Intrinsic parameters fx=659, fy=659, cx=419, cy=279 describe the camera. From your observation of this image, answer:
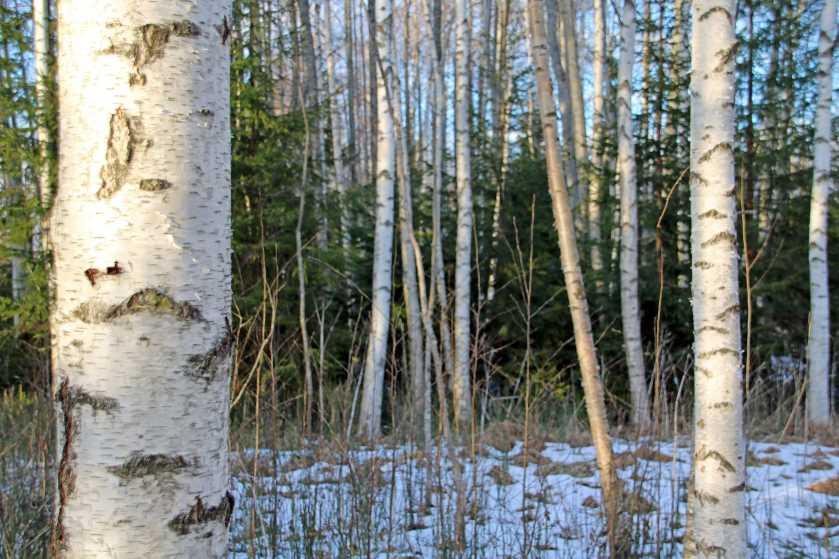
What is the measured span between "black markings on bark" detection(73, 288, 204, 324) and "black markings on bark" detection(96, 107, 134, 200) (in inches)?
5.9

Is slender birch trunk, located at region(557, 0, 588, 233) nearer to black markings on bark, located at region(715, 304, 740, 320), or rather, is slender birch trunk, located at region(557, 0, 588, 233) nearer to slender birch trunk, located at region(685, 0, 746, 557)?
slender birch trunk, located at region(685, 0, 746, 557)

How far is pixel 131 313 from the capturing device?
92 cm

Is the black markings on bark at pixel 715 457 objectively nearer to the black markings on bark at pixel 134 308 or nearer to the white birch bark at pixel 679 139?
the black markings on bark at pixel 134 308

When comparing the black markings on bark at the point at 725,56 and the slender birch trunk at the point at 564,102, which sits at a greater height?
the slender birch trunk at the point at 564,102

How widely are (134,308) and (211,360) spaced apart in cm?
13

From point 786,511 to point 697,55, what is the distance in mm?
2566

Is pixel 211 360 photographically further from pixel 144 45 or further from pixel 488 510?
pixel 488 510

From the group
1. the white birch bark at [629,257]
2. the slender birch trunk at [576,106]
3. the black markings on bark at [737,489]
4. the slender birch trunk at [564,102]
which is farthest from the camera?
the slender birch trunk at [564,102]

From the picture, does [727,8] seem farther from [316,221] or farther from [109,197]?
[316,221]

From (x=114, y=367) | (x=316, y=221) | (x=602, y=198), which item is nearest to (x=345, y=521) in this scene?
(x=114, y=367)

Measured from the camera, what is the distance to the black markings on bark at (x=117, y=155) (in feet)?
3.05

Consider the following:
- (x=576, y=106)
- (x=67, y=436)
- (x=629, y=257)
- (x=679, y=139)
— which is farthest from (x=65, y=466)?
(x=576, y=106)

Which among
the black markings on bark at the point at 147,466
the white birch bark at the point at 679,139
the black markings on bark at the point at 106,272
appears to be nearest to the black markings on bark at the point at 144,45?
the black markings on bark at the point at 106,272

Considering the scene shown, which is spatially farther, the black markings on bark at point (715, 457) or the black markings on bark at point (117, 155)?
the black markings on bark at point (715, 457)
